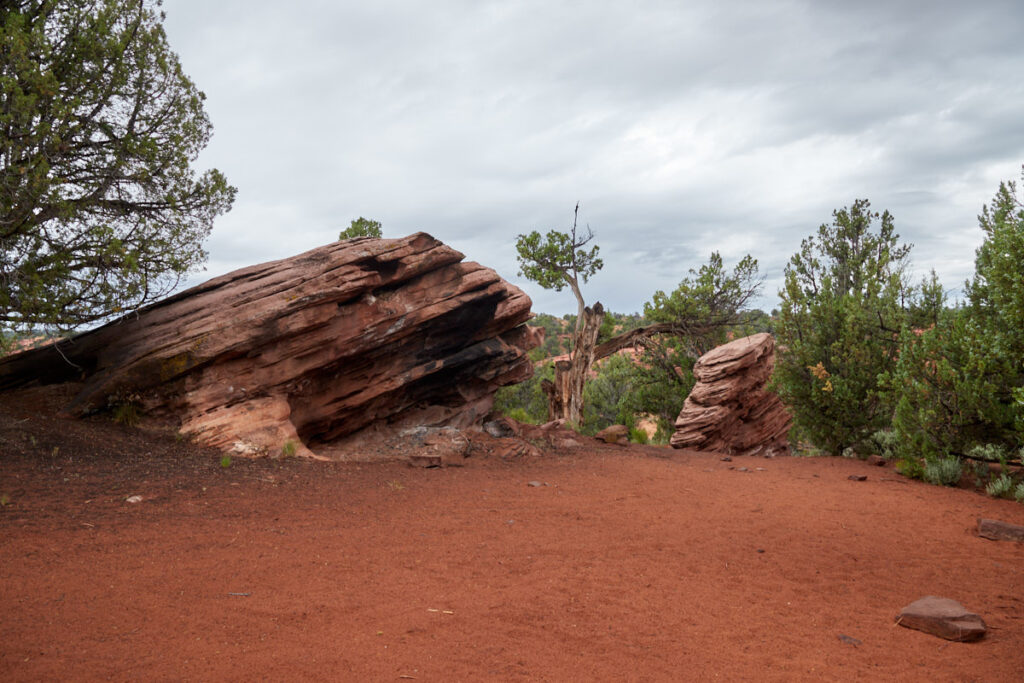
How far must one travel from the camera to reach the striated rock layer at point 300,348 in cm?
1220

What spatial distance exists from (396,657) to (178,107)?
1264cm

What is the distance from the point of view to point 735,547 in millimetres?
8195

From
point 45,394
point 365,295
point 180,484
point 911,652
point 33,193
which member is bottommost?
point 911,652

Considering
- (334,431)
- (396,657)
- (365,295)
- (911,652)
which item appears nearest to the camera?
(396,657)

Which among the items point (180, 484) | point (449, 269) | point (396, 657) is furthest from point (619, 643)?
point (449, 269)

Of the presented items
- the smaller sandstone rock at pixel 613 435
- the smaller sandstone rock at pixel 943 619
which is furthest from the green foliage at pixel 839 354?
the smaller sandstone rock at pixel 943 619

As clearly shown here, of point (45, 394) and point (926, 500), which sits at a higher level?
point (45, 394)

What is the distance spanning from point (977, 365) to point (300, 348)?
12.5 m

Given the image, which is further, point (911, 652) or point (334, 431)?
point (334, 431)

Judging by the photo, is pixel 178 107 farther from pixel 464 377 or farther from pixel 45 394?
pixel 464 377

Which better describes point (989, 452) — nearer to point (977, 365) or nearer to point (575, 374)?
point (977, 365)

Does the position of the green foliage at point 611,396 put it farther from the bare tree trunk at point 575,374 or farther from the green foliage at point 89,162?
the green foliage at point 89,162

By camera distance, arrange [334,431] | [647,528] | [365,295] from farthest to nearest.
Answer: [334,431]
[365,295]
[647,528]

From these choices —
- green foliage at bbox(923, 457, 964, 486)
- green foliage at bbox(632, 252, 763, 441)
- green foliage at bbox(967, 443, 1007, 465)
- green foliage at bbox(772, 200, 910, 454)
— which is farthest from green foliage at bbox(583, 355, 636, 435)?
green foliage at bbox(967, 443, 1007, 465)
